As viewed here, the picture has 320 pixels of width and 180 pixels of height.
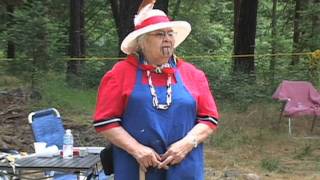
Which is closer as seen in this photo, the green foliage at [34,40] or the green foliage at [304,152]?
the green foliage at [304,152]

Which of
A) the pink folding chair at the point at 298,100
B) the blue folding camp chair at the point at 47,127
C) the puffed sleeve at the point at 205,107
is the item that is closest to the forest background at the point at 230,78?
the pink folding chair at the point at 298,100

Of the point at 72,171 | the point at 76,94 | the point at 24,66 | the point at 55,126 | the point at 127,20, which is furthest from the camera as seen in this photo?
the point at 76,94

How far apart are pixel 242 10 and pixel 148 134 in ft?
42.3

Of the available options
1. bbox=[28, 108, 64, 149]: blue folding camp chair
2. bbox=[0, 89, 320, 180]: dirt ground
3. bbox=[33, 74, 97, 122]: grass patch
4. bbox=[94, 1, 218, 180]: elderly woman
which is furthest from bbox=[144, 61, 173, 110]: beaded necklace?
bbox=[33, 74, 97, 122]: grass patch

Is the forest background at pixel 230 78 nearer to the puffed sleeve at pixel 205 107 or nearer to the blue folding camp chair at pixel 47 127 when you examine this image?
the blue folding camp chair at pixel 47 127

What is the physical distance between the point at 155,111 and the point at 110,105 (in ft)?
0.68

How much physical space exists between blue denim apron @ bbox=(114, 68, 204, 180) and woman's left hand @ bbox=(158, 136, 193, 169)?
1.1 inches

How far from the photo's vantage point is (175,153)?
9.73 feet

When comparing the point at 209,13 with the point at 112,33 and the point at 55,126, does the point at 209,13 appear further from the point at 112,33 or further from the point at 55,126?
the point at 55,126

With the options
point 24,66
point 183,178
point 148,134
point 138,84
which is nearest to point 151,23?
point 138,84

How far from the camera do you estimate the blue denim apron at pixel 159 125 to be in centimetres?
296

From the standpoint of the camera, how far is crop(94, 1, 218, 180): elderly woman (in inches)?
117

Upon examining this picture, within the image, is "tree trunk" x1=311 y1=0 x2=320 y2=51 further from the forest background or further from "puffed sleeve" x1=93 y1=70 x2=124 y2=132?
"puffed sleeve" x1=93 y1=70 x2=124 y2=132

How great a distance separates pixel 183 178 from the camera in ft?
9.97
